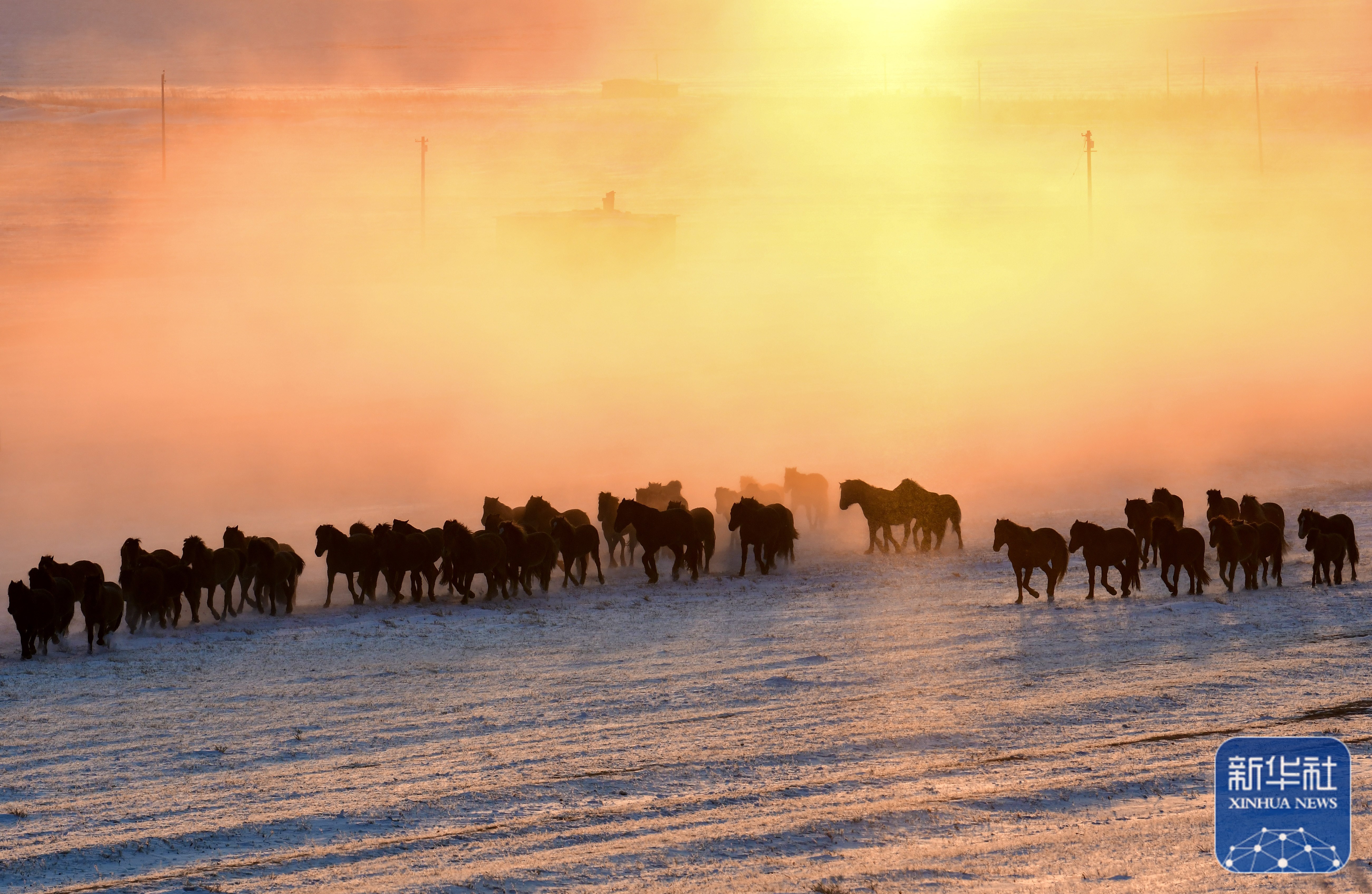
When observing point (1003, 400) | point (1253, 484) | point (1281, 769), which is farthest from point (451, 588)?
point (1003, 400)

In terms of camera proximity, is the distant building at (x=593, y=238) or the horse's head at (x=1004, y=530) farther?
the distant building at (x=593, y=238)

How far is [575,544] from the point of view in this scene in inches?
905

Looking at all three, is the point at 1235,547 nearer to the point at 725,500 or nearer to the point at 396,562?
the point at 725,500

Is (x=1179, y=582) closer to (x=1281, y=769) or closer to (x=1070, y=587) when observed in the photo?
(x=1070, y=587)

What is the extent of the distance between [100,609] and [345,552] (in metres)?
3.59

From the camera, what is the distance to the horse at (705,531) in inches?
939

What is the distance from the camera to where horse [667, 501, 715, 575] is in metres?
23.9

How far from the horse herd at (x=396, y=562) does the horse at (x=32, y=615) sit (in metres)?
0.02

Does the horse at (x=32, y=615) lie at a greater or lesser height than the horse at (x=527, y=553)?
lesser

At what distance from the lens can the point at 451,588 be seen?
2272cm

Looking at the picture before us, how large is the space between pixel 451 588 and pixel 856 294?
1771 inches

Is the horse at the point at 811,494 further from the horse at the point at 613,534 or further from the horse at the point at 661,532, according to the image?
the horse at the point at 661,532

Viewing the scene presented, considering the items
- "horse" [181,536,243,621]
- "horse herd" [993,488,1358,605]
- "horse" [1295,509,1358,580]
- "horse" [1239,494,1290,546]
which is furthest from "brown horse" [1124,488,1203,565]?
"horse" [181,536,243,621]

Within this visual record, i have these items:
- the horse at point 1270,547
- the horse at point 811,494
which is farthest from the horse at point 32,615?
the horse at point 1270,547
